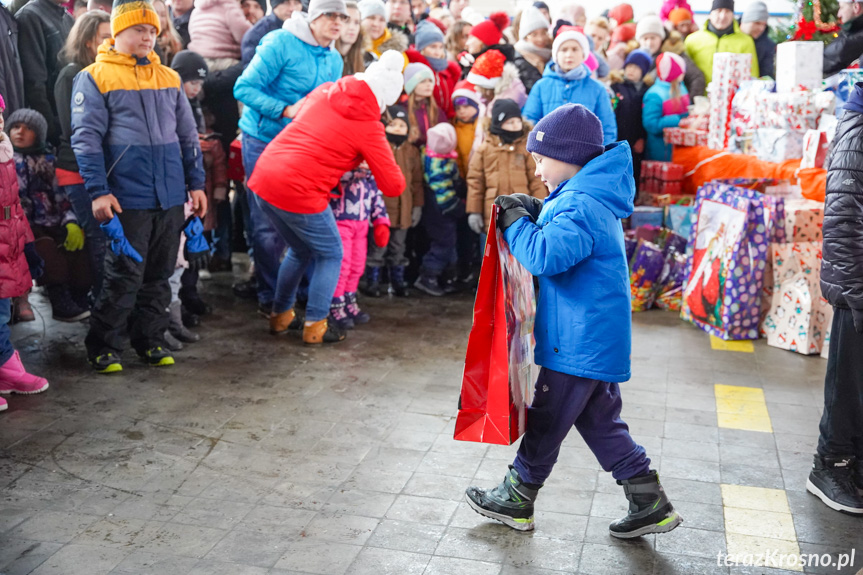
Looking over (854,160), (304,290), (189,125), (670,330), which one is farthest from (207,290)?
(854,160)

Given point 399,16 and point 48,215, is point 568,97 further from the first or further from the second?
point 48,215

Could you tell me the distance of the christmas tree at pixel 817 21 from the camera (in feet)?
27.1

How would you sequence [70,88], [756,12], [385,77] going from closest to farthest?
[70,88], [385,77], [756,12]

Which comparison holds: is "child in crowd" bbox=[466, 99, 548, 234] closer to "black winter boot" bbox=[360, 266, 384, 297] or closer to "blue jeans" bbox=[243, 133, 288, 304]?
"black winter boot" bbox=[360, 266, 384, 297]

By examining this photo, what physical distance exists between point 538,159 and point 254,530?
177cm

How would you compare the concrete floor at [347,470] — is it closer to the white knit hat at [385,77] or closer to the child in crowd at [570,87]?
the white knit hat at [385,77]

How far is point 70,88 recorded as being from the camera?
5090 millimetres

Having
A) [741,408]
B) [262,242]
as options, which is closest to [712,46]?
[262,242]

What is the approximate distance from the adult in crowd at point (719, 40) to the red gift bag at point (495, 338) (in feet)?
21.2

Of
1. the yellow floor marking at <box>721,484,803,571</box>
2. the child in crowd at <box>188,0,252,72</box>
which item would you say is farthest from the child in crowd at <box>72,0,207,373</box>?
the yellow floor marking at <box>721,484,803,571</box>

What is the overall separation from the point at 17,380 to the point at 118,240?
0.92 m

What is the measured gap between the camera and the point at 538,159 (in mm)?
3342

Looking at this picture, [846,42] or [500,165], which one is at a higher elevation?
[846,42]

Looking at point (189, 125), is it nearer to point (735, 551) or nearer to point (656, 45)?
point (735, 551)
